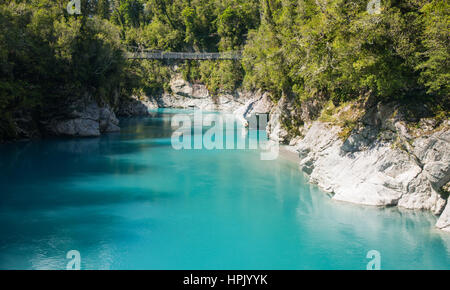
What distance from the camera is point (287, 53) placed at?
2241cm

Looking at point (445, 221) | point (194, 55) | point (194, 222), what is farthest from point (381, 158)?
point (194, 55)

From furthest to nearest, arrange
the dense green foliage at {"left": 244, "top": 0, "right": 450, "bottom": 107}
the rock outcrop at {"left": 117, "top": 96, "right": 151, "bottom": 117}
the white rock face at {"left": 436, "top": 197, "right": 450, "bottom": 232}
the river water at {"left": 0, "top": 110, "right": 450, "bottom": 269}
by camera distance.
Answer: the rock outcrop at {"left": 117, "top": 96, "right": 151, "bottom": 117}
the dense green foliage at {"left": 244, "top": 0, "right": 450, "bottom": 107}
the white rock face at {"left": 436, "top": 197, "right": 450, "bottom": 232}
the river water at {"left": 0, "top": 110, "right": 450, "bottom": 269}

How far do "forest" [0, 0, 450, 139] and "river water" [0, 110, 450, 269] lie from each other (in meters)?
4.90

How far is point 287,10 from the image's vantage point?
27.1 meters

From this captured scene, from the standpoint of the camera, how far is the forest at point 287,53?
13562 millimetres

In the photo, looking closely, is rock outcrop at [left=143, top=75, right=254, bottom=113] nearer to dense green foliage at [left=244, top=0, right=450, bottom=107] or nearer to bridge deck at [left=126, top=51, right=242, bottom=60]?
bridge deck at [left=126, top=51, right=242, bottom=60]

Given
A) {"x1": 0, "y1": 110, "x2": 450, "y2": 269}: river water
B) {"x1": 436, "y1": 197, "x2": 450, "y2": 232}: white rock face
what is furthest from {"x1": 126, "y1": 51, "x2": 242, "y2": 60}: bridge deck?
{"x1": 436, "y1": 197, "x2": 450, "y2": 232}: white rock face

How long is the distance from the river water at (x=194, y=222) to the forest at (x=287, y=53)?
4903mm

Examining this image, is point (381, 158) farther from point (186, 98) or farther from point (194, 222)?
point (186, 98)

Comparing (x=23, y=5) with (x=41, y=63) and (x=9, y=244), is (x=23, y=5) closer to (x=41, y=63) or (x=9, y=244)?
(x=41, y=63)

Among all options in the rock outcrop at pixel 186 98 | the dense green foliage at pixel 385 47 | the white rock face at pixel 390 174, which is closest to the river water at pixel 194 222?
the white rock face at pixel 390 174

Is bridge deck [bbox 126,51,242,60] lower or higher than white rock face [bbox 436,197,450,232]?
higher

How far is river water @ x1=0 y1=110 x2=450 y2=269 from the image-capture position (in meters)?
10.3

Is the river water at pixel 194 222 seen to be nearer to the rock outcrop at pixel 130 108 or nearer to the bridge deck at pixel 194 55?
the rock outcrop at pixel 130 108
